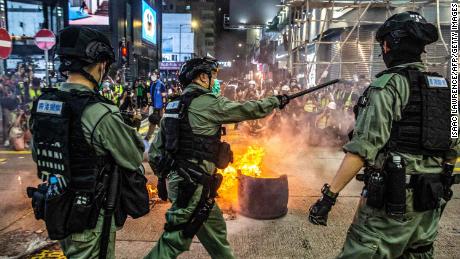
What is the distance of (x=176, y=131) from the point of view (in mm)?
3070

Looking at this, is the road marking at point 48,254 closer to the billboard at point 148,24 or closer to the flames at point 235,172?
the flames at point 235,172

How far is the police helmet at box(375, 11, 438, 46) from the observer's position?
7.45 feet

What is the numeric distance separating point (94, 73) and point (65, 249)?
42.6 inches

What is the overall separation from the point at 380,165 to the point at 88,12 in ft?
81.4

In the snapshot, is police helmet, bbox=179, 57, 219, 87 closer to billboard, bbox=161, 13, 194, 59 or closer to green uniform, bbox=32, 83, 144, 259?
green uniform, bbox=32, 83, 144, 259

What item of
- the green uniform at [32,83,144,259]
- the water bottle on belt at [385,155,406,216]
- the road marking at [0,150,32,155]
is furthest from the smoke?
the road marking at [0,150,32,155]

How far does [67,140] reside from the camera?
211 cm

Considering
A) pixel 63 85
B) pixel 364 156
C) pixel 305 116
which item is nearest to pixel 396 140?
pixel 364 156

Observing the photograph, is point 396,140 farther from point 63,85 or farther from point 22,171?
point 22,171

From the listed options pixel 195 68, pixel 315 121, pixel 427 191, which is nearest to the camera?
pixel 427 191

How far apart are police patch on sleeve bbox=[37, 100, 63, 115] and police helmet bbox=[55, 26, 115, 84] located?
0.75ft

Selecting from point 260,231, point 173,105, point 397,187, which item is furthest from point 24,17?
point 397,187

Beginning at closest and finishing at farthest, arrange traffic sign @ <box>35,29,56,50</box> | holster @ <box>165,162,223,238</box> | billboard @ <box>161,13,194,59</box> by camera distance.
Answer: holster @ <box>165,162,223,238</box> < traffic sign @ <box>35,29,56,50</box> < billboard @ <box>161,13,194,59</box>

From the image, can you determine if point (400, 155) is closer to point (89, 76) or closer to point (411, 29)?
point (411, 29)
